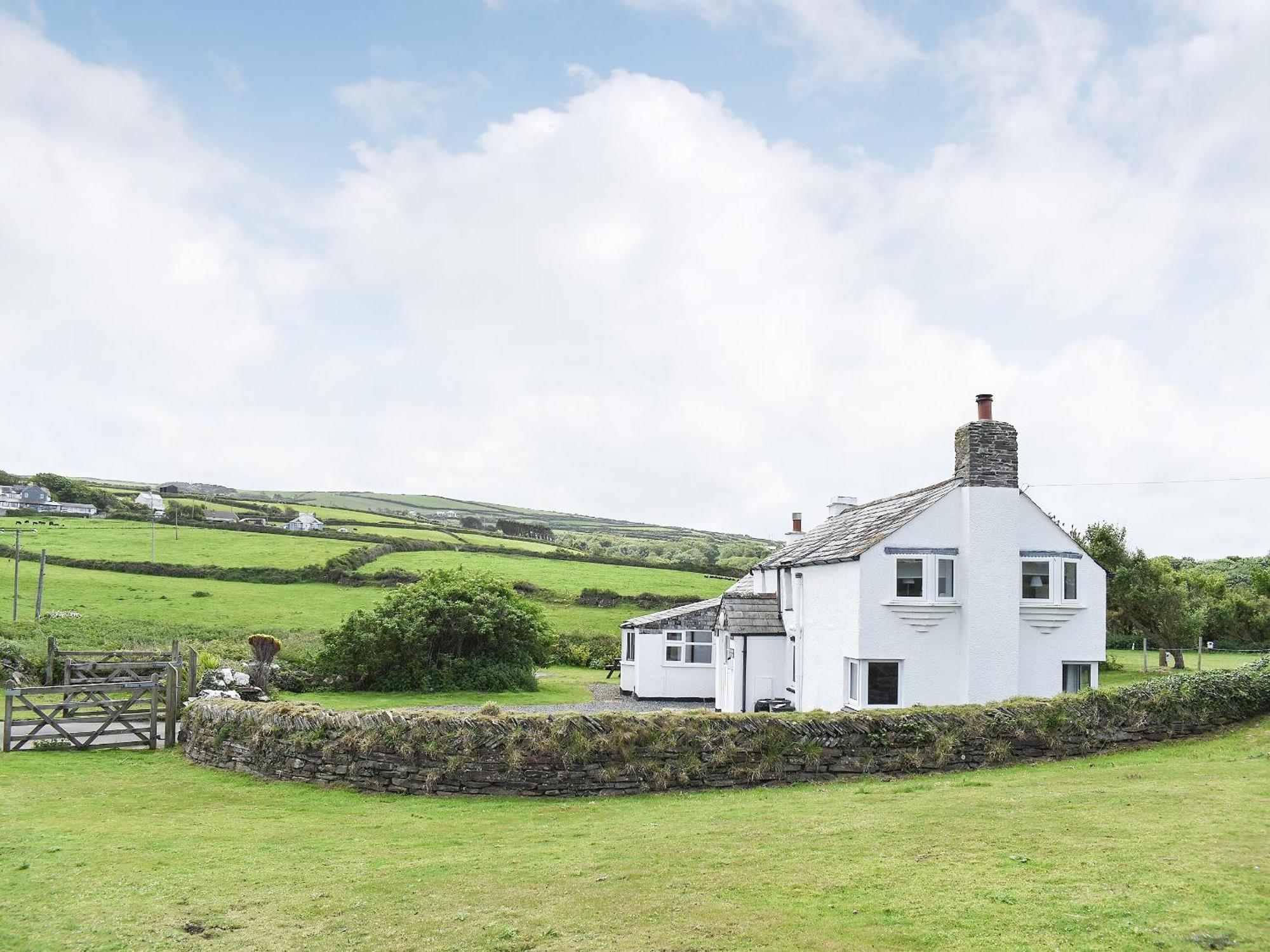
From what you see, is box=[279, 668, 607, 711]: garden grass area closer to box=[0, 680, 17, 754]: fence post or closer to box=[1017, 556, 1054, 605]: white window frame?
box=[0, 680, 17, 754]: fence post

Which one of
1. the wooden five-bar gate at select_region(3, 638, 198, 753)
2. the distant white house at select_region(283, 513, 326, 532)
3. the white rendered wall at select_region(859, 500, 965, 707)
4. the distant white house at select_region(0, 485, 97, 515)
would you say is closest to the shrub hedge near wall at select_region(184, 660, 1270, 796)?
the wooden five-bar gate at select_region(3, 638, 198, 753)

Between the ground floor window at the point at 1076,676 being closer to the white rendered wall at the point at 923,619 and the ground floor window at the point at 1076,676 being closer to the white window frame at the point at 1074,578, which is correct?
the white window frame at the point at 1074,578

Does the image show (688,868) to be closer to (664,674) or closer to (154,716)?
(154,716)

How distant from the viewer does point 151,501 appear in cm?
10794

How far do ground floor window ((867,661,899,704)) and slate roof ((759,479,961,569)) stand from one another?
10.1ft

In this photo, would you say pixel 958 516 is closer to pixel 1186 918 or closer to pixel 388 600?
pixel 1186 918

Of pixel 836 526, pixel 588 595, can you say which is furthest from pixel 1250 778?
pixel 588 595

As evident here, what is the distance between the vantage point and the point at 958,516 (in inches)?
977

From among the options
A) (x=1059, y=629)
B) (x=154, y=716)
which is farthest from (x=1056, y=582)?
(x=154, y=716)

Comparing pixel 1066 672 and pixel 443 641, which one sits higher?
pixel 1066 672

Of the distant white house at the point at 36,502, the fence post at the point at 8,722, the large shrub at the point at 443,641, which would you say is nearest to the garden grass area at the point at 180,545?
the distant white house at the point at 36,502

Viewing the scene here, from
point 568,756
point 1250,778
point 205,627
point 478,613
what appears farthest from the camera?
point 205,627

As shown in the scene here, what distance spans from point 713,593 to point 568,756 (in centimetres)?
5421

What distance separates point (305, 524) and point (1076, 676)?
82.7 m
